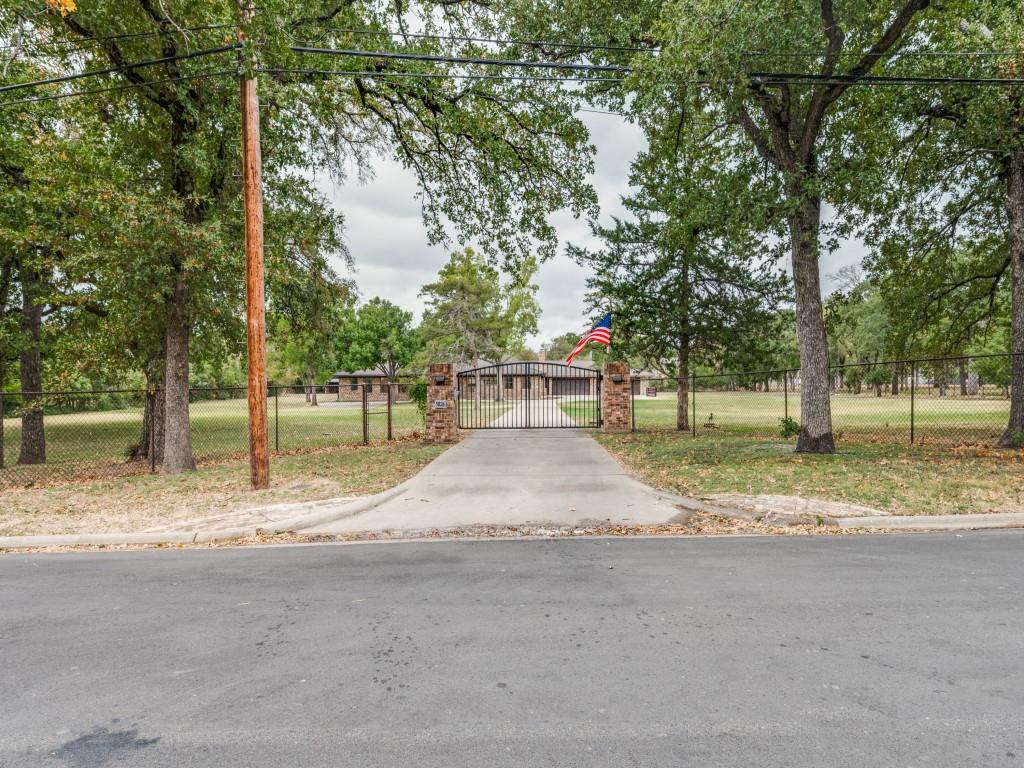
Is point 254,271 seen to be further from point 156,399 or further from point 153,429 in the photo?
point 156,399

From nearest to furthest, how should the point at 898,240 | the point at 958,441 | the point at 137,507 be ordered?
the point at 137,507 → the point at 958,441 → the point at 898,240

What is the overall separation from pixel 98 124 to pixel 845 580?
1485 centimetres

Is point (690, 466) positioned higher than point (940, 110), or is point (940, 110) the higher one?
point (940, 110)

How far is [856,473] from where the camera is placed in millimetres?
9039

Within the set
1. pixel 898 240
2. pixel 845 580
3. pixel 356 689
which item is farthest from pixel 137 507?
pixel 898 240

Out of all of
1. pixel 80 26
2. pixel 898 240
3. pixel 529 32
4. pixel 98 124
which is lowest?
pixel 898 240

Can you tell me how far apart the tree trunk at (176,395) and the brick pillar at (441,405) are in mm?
5764

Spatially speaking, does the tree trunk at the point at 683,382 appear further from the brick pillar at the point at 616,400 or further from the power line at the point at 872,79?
the power line at the point at 872,79

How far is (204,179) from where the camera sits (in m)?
10.8

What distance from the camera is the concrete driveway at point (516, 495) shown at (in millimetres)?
7145

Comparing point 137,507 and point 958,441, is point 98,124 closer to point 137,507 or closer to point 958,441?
point 137,507

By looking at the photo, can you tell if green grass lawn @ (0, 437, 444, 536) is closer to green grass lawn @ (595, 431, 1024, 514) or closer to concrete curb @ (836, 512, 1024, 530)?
green grass lawn @ (595, 431, 1024, 514)

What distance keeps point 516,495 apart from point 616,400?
28.7ft

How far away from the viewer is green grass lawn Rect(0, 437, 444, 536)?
23.5ft
